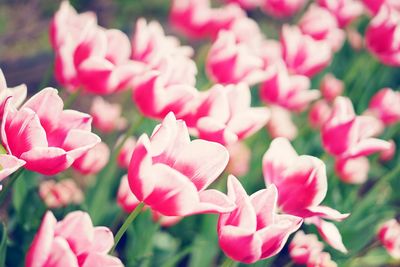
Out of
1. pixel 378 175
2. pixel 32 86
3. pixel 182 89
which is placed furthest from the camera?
pixel 32 86

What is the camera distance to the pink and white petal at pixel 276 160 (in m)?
0.76

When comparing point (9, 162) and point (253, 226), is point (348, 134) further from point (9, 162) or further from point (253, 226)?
point (9, 162)

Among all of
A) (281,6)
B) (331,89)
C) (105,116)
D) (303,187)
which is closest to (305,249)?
(303,187)

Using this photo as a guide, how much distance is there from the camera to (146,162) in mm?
615

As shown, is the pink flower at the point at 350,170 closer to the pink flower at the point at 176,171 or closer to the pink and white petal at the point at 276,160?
the pink and white petal at the point at 276,160

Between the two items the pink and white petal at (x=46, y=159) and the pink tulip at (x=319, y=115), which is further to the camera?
the pink tulip at (x=319, y=115)

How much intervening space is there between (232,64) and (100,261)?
537 mm

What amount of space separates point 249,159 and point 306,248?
0.57 meters

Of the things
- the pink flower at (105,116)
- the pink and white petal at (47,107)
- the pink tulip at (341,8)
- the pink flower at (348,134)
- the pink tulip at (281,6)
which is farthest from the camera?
the pink tulip at (281,6)

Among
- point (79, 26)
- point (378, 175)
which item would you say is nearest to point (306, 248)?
point (79, 26)

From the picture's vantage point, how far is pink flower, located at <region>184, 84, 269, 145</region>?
2.58 feet

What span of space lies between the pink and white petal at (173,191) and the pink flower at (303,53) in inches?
24.7

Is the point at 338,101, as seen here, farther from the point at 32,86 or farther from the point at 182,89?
the point at 32,86

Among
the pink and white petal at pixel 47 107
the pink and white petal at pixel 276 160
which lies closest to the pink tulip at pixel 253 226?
the pink and white petal at pixel 276 160
